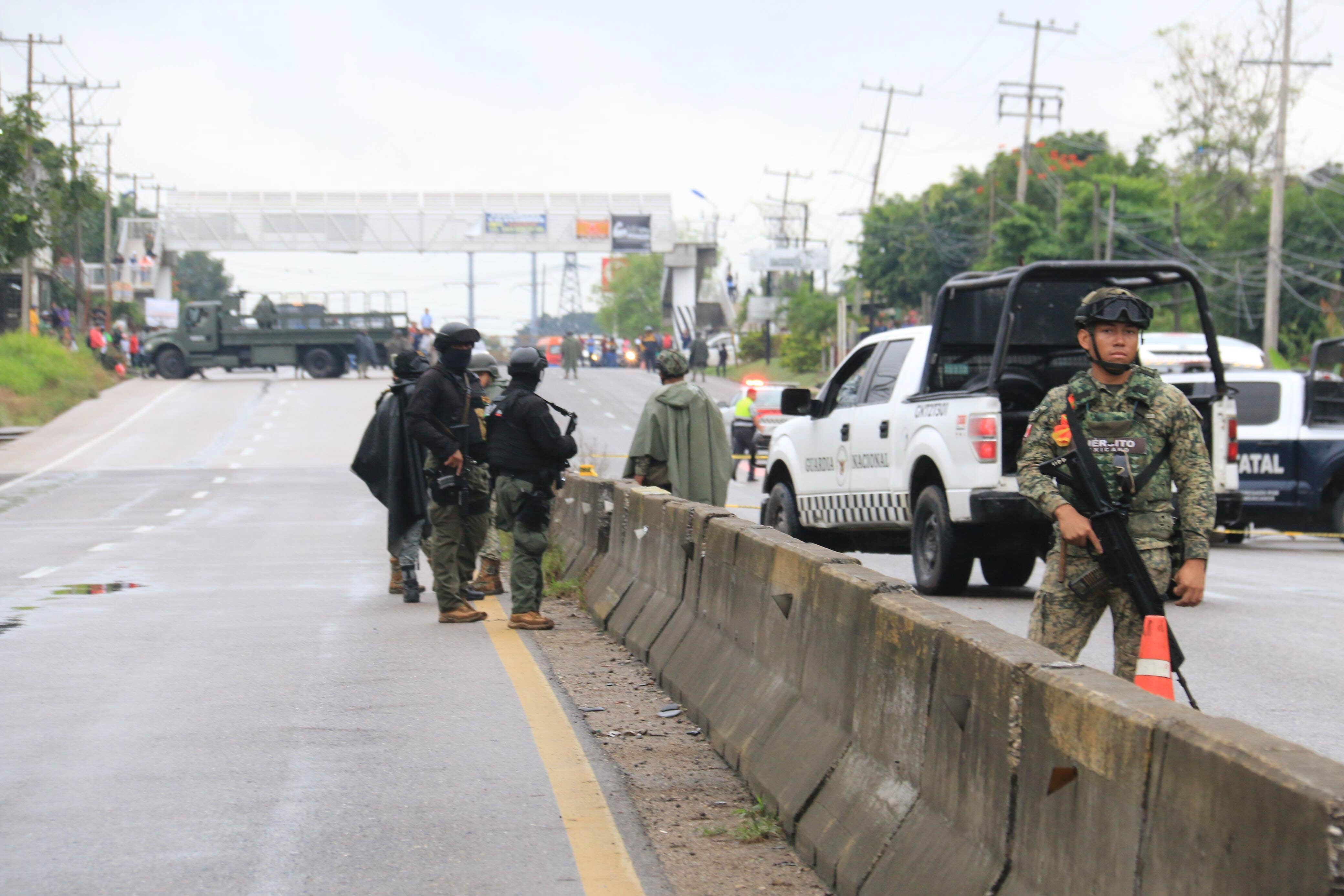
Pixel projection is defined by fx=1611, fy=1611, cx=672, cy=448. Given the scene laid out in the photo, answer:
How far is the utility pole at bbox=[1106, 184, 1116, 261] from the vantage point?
4651cm

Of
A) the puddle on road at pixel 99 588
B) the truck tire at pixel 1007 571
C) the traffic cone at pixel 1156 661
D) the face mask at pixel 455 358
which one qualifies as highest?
the face mask at pixel 455 358

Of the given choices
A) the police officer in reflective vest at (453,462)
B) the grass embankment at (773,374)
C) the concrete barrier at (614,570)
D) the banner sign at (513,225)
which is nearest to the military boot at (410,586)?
the police officer in reflective vest at (453,462)

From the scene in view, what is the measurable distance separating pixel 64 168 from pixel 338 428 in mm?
10515

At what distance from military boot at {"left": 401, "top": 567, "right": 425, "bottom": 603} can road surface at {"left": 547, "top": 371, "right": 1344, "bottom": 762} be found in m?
3.80

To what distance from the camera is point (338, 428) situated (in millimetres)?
39500

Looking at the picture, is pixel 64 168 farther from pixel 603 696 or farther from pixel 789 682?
pixel 789 682

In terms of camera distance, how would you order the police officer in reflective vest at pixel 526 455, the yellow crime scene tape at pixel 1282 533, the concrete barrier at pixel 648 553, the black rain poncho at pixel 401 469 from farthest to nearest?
1. the yellow crime scene tape at pixel 1282 533
2. the black rain poncho at pixel 401 469
3. the police officer in reflective vest at pixel 526 455
4. the concrete barrier at pixel 648 553

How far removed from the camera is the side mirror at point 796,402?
12.6 m

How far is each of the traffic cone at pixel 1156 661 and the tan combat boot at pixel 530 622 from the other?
570cm

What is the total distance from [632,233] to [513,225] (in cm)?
599

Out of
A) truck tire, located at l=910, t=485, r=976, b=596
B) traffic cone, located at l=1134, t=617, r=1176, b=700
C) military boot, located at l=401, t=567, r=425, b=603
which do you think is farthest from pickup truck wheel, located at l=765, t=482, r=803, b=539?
traffic cone, located at l=1134, t=617, r=1176, b=700

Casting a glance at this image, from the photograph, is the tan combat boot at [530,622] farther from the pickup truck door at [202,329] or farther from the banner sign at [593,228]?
the banner sign at [593,228]

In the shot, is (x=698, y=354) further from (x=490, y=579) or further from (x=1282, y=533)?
(x=490, y=579)

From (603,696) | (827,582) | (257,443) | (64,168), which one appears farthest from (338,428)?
(827,582)
